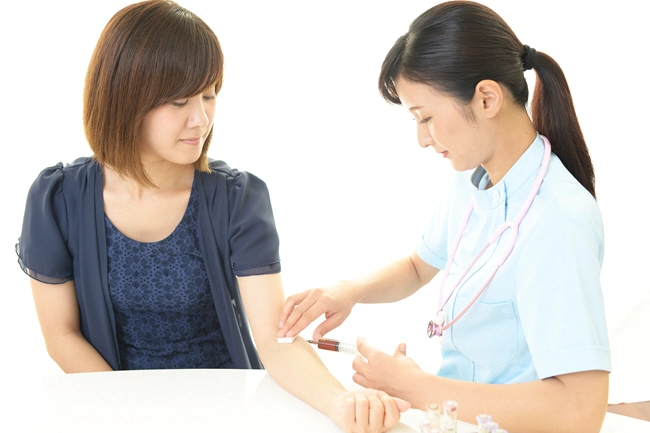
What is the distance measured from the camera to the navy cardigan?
5.42 ft

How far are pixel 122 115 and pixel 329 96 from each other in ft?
3.72

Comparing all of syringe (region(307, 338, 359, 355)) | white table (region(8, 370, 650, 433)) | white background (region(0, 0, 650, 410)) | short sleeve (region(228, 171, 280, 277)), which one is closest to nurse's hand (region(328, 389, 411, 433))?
white table (region(8, 370, 650, 433))

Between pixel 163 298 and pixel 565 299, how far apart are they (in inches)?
35.7

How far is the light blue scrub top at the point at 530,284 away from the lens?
Result: 1.25 metres

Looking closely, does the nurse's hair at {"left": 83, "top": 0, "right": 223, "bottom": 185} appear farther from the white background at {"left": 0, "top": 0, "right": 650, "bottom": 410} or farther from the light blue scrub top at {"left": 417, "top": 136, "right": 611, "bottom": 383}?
the white background at {"left": 0, "top": 0, "right": 650, "bottom": 410}

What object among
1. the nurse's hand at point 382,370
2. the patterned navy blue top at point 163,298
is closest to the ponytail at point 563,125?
the nurse's hand at point 382,370

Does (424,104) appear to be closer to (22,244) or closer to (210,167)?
(210,167)

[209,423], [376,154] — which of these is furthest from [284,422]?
[376,154]

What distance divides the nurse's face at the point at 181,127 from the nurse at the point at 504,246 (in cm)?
39

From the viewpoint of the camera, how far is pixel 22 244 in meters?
1.69

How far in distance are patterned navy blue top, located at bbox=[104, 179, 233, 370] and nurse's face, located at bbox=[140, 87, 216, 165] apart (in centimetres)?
15

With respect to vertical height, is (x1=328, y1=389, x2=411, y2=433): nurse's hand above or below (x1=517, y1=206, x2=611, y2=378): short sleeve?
below

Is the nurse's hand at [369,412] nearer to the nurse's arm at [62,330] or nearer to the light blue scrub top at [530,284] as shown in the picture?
the light blue scrub top at [530,284]

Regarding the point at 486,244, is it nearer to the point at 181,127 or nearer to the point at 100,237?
the point at 181,127
